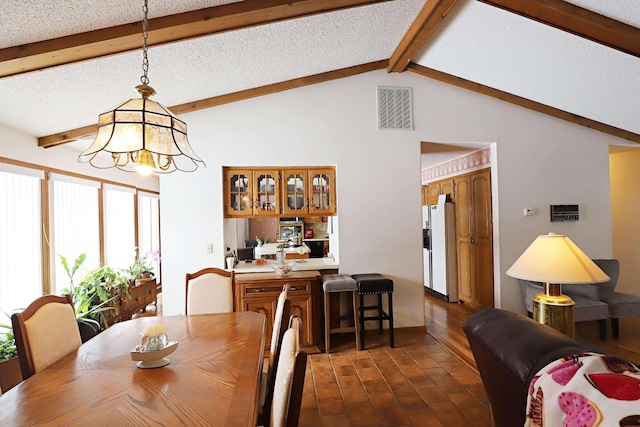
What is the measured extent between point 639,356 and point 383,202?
9.17 ft

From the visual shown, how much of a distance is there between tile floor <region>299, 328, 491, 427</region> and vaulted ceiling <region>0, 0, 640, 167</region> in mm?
2857

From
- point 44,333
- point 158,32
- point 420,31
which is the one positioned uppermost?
point 420,31

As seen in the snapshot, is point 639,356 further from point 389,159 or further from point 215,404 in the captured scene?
point 215,404

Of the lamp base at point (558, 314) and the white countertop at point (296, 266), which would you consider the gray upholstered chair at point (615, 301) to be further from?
the white countertop at point (296, 266)

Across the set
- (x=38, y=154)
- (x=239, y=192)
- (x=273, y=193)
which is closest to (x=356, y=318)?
(x=273, y=193)

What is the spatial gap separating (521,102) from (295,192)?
3.01m

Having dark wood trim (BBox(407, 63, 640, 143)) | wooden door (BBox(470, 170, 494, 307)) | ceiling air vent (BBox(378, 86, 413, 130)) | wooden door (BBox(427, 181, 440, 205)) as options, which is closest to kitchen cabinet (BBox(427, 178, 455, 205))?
wooden door (BBox(427, 181, 440, 205))

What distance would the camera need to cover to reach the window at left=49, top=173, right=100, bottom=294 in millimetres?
3525

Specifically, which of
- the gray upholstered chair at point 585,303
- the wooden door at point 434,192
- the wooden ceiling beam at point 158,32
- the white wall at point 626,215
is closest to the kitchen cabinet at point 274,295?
the wooden ceiling beam at point 158,32

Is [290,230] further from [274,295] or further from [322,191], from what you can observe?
[274,295]

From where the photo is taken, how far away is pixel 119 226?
5.06 meters

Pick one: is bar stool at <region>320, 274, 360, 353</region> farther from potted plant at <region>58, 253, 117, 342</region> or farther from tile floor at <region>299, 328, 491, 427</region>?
potted plant at <region>58, 253, 117, 342</region>

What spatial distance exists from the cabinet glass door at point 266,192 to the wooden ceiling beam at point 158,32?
65.4 inches

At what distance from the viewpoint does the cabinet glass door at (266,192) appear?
374cm
